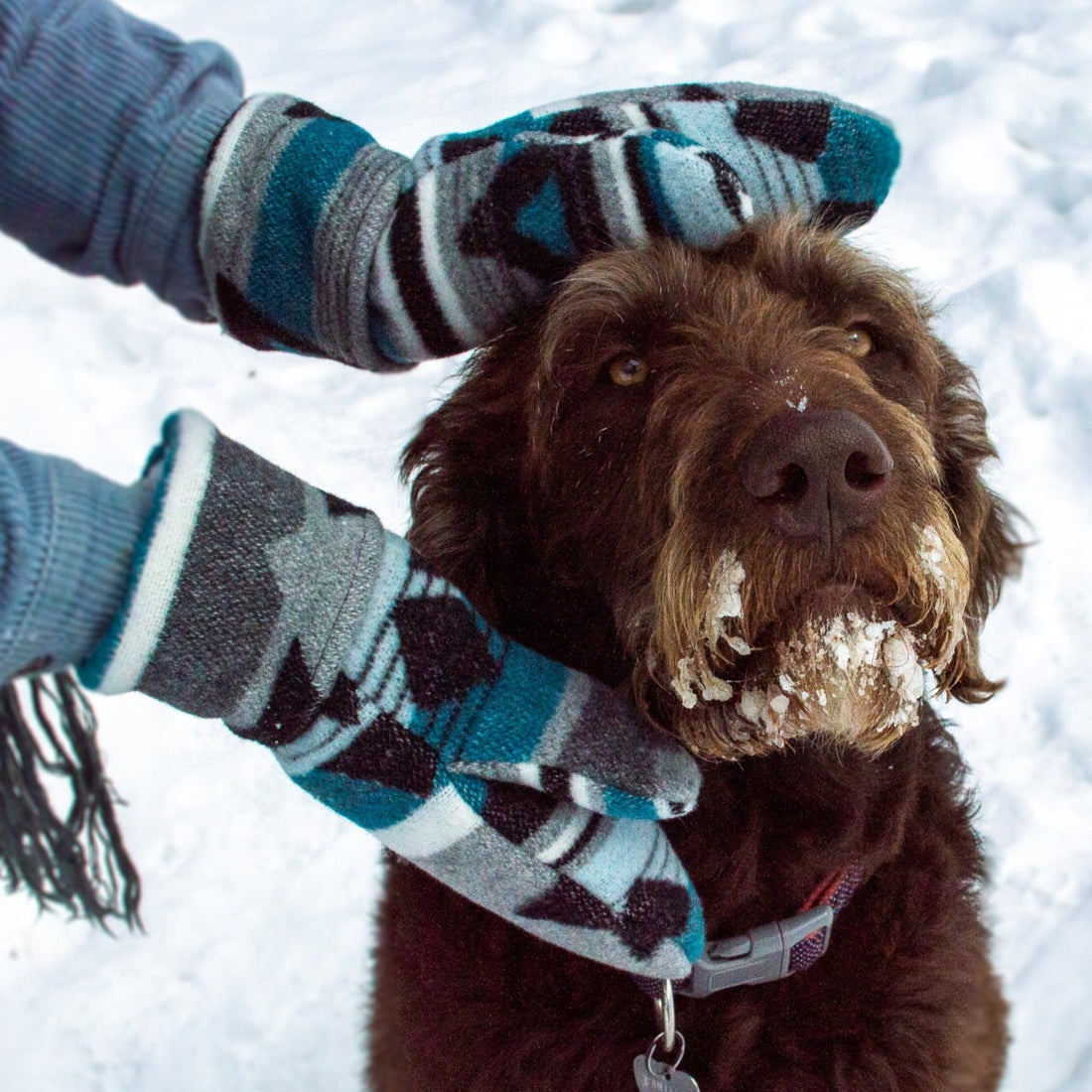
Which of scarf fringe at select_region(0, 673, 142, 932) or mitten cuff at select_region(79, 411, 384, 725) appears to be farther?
scarf fringe at select_region(0, 673, 142, 932)

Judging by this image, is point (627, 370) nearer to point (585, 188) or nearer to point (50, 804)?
point (585, 188)

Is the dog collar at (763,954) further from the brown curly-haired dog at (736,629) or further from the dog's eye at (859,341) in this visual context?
the dog's eye at (859,341)

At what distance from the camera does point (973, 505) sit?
229 centimetres

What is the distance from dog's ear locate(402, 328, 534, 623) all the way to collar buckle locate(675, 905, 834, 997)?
784 mm

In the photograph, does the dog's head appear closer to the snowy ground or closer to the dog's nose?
the dog's nose

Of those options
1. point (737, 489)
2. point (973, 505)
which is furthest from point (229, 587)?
point (973, 505)

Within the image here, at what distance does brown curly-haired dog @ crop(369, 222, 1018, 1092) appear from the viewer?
5.83 ft

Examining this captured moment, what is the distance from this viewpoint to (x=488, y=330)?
215 cm

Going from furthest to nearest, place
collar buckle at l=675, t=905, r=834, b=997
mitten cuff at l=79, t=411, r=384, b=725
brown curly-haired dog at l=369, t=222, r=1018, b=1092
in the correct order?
collar buckle at l=675, t=905, r=834, b=997 → brown curly-haired dog at l=369, t=222, r=1018, b=1092 → mitten cuff at l=79, t=411, r=384, b=725

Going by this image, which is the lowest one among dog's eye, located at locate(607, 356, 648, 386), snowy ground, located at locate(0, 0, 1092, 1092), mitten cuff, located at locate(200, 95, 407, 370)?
snowy ground, located at locate(0, 0, 1092, 1092)

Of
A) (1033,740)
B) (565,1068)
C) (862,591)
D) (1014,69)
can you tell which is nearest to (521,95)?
(1014,69)

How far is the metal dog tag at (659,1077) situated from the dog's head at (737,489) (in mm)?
580

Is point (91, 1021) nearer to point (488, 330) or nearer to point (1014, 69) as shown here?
point (488, 330)

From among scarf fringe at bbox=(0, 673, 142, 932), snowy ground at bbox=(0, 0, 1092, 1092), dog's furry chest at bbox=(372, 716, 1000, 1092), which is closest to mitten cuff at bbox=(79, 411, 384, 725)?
scarf fringe at bbox=(0, 673, 142, 932)
